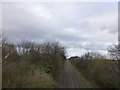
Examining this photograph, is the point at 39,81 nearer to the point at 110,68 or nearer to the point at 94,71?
→ the point at 110,68

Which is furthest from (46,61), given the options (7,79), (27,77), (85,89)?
(7,79)

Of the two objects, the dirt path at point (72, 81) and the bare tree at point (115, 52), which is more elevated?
the bare tree at point (115, 52)

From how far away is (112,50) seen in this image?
19562 mm

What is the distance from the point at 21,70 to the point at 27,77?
64 cm

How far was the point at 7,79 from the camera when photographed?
9531 mm

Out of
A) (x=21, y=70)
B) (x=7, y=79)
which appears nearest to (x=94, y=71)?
(x=21, y=70)

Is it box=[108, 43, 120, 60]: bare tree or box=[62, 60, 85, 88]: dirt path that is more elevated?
box=[108, 43, 120, 60]: bare tree

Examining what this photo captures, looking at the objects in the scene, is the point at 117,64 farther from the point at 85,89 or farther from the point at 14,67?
the point at 14,67

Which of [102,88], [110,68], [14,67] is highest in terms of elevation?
[14,67]

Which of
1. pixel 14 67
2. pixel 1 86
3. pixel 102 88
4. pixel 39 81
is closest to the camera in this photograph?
pixel 1 86

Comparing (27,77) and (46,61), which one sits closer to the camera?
(27,77)

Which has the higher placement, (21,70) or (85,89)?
(21,70)

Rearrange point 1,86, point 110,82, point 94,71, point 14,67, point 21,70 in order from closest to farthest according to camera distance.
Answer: point 1,86, point 14,67, point 21,70, point 110,82, point 94,71

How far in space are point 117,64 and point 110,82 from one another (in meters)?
2.30
